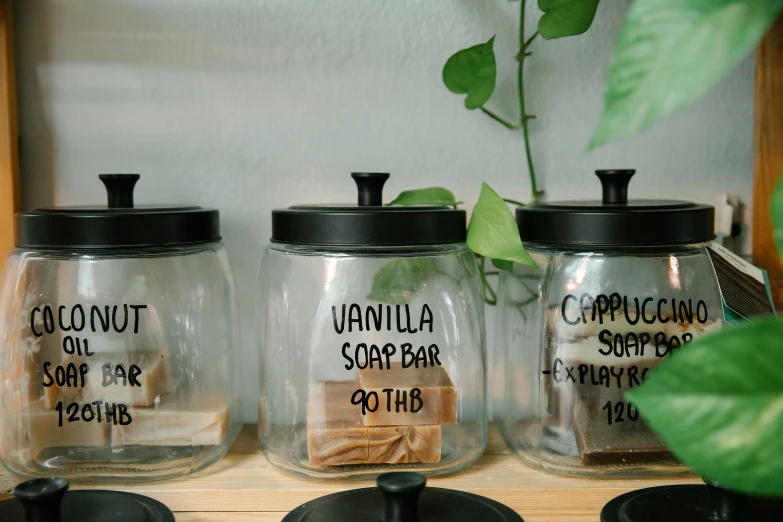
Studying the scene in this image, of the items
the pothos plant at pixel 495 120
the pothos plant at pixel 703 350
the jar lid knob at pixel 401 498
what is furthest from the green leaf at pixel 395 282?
the pothos plant at pixel 703 350

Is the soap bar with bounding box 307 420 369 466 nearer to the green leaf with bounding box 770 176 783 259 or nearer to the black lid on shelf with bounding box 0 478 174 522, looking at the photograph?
the black lid on shelf with bounding box 0 478 174 522

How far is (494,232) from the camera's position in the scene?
75 centimetres

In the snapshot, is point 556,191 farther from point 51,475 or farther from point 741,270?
point 51,475

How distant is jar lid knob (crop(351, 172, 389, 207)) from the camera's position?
31.4 inches

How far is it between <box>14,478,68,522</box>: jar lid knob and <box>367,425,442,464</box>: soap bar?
30 cm

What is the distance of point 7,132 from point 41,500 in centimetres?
54

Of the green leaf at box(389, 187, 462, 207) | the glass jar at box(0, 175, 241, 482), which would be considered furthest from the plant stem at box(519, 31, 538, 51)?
the glass jar at box(0, 175, 241, 482)

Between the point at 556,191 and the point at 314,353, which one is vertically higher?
the point at 556,191

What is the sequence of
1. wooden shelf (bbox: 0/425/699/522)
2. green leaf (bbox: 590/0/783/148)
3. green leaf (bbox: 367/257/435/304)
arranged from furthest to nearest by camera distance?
green leaf (bbox: 367/257/435/304) < wooden shelf (bbox: 0/425/699/522) < green leaf (bbox: 590/0/783/148)

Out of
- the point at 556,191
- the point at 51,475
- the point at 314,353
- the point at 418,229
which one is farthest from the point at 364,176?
the point at 51,475

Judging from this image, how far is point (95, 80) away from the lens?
952 mm

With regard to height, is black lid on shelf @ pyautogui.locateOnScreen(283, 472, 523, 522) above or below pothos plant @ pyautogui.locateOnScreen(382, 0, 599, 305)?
below

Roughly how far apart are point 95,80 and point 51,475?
50 cm

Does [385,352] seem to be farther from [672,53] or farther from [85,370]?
[672,53]
